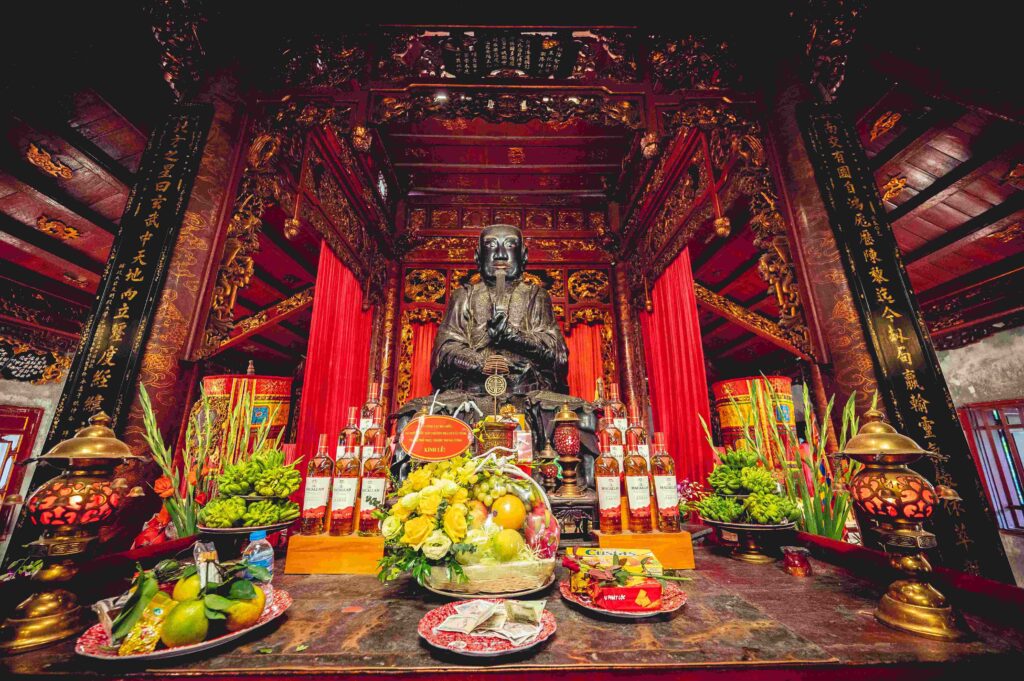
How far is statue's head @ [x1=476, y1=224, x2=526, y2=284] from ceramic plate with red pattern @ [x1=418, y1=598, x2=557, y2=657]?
10.9 feet

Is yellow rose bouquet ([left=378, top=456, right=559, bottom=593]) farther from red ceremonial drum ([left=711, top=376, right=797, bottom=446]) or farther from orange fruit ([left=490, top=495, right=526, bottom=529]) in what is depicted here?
red ceremonial drum ([left=711, top=376, right=797, bottom=446])

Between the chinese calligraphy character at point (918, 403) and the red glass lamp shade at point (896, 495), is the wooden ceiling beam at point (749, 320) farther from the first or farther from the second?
the red glass lamp shade at point (896, 495)

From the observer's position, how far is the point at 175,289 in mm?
2314

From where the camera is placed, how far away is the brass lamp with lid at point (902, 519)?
100 cm

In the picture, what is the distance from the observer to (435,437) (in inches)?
57.2

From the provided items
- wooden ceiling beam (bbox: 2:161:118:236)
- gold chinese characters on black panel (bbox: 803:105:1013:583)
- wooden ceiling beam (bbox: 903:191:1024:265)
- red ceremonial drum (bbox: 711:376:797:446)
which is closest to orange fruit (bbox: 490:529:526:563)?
gold chinese characters on black panel (bbox: 803:105:1013:583)

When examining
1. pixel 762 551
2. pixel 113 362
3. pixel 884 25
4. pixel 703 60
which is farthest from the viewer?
pixel 703 60

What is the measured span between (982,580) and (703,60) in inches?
148

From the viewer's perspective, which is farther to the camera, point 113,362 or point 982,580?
point 113,362

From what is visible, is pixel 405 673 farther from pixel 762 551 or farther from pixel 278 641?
pixel 762 551

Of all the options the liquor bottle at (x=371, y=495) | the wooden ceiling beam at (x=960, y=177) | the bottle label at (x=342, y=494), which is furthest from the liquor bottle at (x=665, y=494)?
the wooden ceiling beam at (x=960, y=177)

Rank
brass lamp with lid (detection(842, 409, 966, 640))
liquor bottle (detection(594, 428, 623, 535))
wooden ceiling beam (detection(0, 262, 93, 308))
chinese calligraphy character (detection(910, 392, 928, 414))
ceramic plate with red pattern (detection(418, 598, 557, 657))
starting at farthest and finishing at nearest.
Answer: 1. wooden ceiling beam (detection(0, 262, 93, 308))
2. chinese calligraphy character (detection(910, 392, 928, 414))
3. liquor bottle (detection(594, 428, 623, 535))
4. brass lamp with lid (detection(842, 409, 966, 640))
5. ceramic plate with red pattern (detection(418, 598, 557, 657))

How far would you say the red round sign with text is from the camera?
1433 millimetres

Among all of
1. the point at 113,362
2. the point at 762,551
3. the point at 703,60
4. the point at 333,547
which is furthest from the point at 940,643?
the point at 703,60
